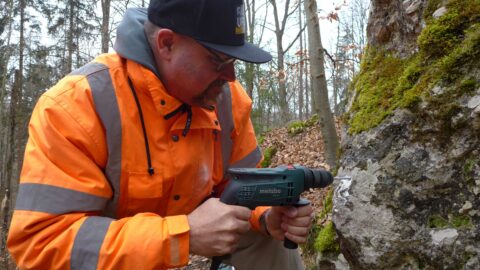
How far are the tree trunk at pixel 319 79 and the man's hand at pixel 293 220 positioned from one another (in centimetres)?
362

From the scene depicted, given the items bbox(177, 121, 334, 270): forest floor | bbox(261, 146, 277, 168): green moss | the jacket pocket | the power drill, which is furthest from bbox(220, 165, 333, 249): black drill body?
bbox(261, 146, 277, 168): green moss

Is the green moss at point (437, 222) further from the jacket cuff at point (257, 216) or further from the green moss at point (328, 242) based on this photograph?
the jacket cuff at point (257, 216)

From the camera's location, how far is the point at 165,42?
2.17 m

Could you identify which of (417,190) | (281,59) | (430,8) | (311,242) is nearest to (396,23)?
(430,8)

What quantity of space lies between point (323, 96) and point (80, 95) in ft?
14.9

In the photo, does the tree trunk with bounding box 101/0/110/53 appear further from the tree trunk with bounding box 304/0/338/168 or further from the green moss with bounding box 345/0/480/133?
the green moss with bounding box 345/0/480/133

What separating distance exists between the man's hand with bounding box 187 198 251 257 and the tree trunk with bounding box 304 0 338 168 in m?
4.15

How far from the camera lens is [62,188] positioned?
1849 millimetres

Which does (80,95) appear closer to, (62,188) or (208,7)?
(62,188)

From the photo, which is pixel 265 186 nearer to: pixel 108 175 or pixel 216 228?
pixel 216 228

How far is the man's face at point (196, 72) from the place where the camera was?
2.13 meters

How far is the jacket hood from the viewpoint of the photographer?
2205mm

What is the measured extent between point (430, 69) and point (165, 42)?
1.35 m

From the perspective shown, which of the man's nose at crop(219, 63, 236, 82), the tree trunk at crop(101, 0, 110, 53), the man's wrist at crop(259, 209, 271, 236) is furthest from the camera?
the tree trunk at crop(101, 0, 110, 53)
